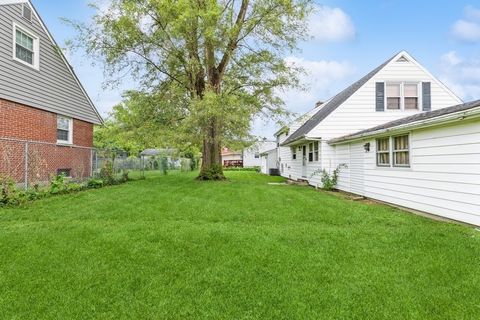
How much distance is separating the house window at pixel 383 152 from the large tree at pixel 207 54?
581cm

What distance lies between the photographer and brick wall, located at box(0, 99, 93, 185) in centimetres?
986

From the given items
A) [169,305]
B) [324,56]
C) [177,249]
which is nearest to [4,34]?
[177,249]

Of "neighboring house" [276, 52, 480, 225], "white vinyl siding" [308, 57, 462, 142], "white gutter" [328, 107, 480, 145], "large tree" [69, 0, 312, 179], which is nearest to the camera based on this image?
"white gutter" [328, 107, 480, 145]

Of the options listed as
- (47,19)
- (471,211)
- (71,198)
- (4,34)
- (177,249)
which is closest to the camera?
(177,249)

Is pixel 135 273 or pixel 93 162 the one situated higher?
pixel 93 162

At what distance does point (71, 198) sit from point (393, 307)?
28.7 feet

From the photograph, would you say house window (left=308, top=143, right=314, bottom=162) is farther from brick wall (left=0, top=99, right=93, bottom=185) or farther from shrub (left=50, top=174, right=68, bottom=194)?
shrub (left=50, top=174, right=68, bottom=194)

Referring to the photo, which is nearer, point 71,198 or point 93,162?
point 71,198

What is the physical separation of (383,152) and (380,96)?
5031mm

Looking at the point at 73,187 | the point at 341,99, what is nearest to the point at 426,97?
the point at 341,99

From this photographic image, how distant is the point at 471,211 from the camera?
6.61 meters

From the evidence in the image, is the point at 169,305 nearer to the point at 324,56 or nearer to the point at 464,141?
the point at 464,141

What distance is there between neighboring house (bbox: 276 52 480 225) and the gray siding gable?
10686 mm

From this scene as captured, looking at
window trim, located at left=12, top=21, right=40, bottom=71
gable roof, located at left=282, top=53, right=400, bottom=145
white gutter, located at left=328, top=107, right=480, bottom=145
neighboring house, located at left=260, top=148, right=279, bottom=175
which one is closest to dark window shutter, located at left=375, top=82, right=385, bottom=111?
gable roof, located at left=282, top=53, right=400, bottom=145
